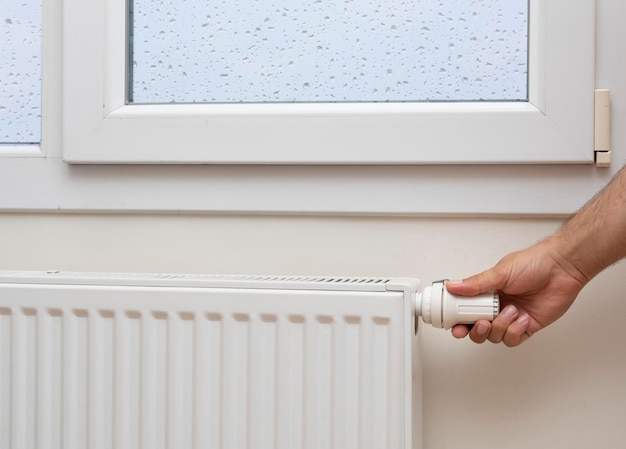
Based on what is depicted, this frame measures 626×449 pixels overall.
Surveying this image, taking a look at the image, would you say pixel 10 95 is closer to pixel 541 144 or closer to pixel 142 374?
pixel 142 374

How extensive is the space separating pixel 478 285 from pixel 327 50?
376mm

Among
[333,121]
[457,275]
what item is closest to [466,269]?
[457,275]

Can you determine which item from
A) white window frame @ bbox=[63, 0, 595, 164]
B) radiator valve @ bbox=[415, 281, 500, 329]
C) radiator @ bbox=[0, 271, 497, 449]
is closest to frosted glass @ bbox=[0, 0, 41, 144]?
white window frame @ bbox=[63, 0, 595, 164]

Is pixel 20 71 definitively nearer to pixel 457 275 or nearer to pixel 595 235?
pixel 457 275

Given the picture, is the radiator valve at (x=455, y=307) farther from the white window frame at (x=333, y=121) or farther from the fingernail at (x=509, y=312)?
the white window frame at (x=333, y=121)

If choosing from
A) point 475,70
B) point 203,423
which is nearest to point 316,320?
point 203,423

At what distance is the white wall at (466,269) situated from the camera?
0.85 meters

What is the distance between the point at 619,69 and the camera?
0.84 m

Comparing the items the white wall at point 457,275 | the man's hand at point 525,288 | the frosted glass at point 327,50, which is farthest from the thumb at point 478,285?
the frosted glass at point 327,50

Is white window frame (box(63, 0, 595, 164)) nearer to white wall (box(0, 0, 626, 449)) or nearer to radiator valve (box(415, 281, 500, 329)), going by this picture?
white wall (box(0, 0, 626, 449))

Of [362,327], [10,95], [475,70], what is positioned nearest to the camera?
[362,327]

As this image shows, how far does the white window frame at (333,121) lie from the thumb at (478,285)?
157mm

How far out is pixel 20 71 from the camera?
1.00 m

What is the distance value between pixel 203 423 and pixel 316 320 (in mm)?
174
